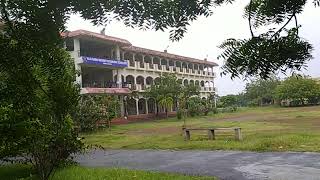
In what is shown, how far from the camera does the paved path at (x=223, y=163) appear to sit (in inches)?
386

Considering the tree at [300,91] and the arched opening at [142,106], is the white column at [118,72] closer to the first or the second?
the arched opening at [142,106]

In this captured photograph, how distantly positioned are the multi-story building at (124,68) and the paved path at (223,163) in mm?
19055

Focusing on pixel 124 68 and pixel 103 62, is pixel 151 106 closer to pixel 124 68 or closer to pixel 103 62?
pixel 124 68

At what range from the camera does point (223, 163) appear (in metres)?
11.8

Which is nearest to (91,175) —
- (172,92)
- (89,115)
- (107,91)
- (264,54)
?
(264,54)

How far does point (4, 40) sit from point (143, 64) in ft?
139

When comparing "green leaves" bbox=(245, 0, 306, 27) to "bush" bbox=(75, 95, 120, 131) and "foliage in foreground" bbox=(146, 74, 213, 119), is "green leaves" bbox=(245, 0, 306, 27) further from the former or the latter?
"foliage in foreground" bbox=(146, 74, 213, 119)

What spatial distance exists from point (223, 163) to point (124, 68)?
Answer: 1178 inches

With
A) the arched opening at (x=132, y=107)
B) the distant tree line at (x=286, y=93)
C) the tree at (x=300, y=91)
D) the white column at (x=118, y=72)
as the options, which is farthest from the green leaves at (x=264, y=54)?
the tree at (x=300, y=91)

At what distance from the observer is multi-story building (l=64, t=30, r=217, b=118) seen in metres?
35.9

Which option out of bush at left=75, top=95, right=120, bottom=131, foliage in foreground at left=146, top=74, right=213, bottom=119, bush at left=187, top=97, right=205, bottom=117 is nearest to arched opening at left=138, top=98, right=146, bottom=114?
foliage in foreground at left=146, top=74, right=213, bottom=119

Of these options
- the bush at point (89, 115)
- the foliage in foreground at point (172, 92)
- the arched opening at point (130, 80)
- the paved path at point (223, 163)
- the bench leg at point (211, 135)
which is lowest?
the paved path at point (223, 163)

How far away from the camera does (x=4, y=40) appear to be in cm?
178

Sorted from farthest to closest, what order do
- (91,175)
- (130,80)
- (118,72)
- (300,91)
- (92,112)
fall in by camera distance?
(300,91), (130,80), (118,72), (92,112), (91,175)
